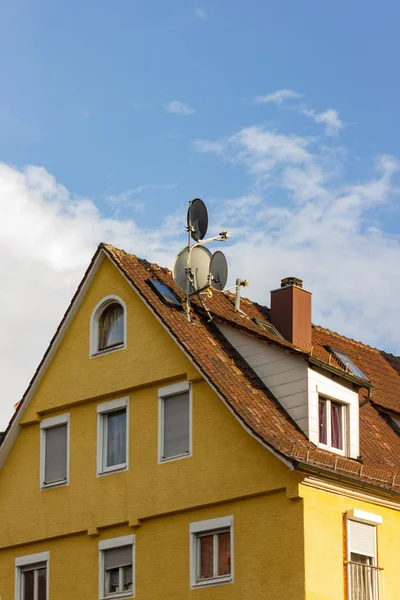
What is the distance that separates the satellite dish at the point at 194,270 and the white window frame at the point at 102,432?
9.66ft

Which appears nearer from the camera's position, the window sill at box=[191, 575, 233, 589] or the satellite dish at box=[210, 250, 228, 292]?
the window sill at box=[191, 575, 233, 589]

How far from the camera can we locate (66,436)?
35.6 m

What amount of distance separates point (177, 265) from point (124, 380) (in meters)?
2.91

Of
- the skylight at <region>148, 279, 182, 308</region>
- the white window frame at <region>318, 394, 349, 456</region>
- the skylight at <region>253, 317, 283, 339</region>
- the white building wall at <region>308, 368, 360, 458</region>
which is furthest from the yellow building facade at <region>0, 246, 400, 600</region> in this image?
the skylight at <region>253, 317, 283, 339</region>

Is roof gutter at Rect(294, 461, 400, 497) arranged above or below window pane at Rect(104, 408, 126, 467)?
below

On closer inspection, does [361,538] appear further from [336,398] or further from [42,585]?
[42,585]

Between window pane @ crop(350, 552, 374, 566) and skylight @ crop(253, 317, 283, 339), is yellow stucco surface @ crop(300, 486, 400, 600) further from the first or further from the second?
skylight @ crop(253, 317, 283, 339)

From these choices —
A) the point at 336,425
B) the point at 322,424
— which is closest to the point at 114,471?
the point at 322,424

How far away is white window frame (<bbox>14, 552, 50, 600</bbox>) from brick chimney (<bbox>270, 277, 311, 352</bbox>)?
7.80 metres

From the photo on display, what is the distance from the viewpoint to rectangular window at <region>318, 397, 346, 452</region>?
107ft

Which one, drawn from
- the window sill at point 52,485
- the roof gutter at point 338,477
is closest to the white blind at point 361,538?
the roof gutter at point 338,477

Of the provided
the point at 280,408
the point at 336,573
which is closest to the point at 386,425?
the point at 280,408

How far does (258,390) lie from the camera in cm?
3331

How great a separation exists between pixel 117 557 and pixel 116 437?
2.79 m
